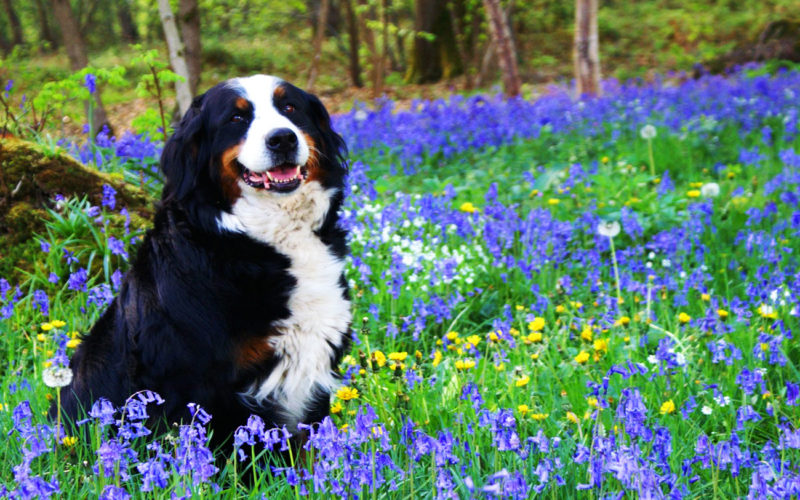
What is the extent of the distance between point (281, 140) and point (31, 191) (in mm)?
2553

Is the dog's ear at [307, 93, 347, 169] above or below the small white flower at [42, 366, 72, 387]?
above

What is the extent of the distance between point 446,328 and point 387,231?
3.06 feet

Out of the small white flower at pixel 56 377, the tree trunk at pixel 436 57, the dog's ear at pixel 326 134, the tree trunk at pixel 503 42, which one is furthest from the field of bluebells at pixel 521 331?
the tree trunk at pixel 436 57

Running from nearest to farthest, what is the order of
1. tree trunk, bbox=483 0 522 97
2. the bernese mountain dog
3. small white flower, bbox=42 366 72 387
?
small white flower, bbox=42 366 72 387 < the bernese mountain dog < tree trunk, bbox=483 0 522 97

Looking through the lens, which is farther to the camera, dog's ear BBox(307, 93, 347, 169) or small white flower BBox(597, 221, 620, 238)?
small white flower BBox(597, 221, 620, 238)

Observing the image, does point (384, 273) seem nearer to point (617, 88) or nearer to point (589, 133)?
point (589, 133)

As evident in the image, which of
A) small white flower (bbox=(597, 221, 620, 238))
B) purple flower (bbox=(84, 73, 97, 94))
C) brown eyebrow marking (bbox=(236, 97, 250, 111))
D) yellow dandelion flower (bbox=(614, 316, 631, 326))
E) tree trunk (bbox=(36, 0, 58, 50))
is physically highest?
tree trunk (bbox=(36, 0, 58, 50))

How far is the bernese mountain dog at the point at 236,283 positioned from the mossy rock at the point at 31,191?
1768 mm

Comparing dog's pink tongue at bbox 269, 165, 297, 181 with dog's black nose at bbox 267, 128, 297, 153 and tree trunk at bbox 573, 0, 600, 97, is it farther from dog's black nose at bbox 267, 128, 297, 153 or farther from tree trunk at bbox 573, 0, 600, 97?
tree trunk at bbox 573, 0, 600, 97

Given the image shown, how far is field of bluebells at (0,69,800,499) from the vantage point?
6.54ft

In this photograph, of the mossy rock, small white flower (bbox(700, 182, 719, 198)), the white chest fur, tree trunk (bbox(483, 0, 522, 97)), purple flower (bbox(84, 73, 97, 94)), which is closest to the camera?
the white chest fur

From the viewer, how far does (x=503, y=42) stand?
9.68 meters

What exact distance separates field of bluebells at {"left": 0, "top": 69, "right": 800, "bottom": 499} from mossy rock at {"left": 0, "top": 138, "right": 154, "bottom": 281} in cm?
15

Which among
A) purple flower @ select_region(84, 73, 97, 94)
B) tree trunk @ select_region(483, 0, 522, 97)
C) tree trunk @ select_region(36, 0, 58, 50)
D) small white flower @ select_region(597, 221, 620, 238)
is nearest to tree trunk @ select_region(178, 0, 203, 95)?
tree trunk @ select_region(483, 0, 522, 97)
